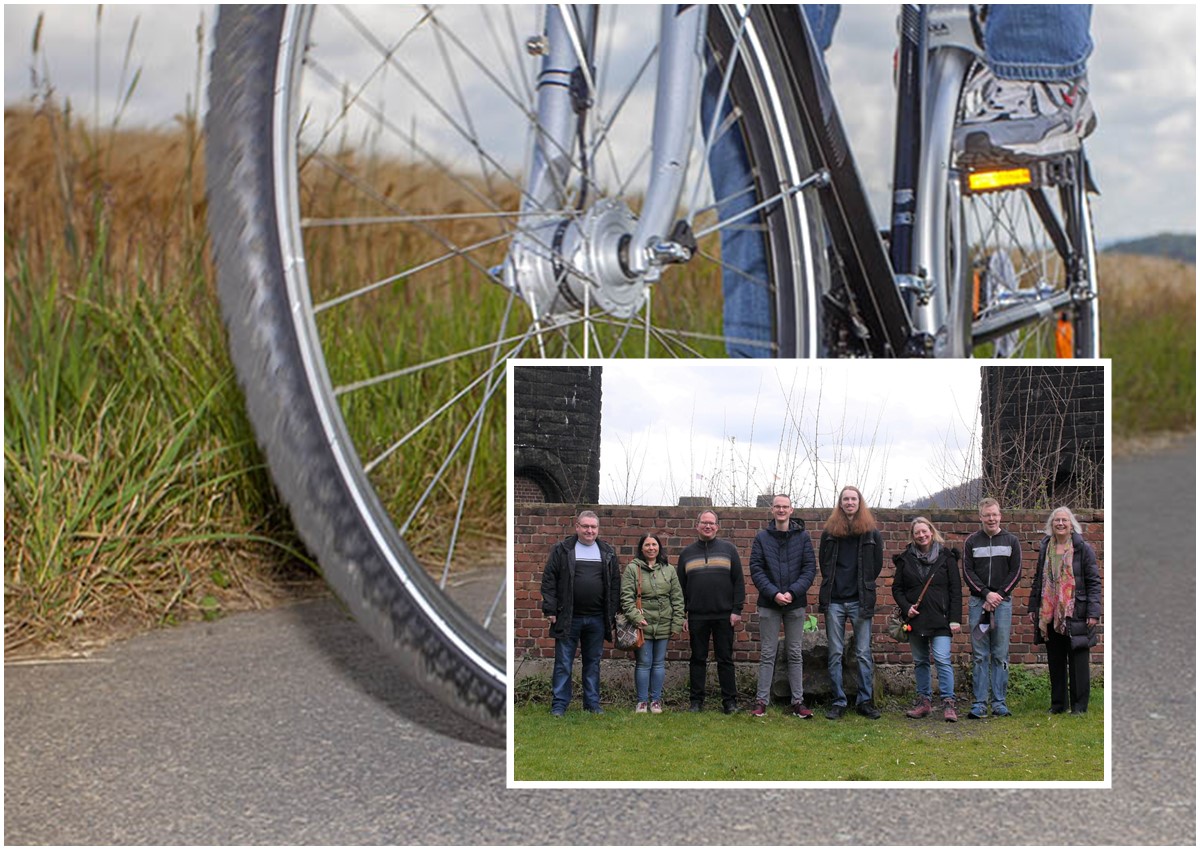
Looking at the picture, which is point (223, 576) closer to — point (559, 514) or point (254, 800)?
point (254, 800)

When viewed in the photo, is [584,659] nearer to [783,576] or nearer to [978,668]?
[783,576]

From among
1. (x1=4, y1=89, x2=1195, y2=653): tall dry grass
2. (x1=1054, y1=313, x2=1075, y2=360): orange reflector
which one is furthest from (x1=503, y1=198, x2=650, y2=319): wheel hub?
(x1=1054, y1=313, x2=1075, y2=360): orange reflector

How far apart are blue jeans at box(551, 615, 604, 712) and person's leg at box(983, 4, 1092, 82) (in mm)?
1219

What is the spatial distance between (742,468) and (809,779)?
25 cm

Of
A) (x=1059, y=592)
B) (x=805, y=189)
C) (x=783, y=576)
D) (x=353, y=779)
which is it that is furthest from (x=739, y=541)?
(x=805, y=189)

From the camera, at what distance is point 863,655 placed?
1.12 m

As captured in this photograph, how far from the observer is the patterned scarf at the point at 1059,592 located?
44.3 inches

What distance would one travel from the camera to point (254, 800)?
168 centimetres

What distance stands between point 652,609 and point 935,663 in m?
0.23

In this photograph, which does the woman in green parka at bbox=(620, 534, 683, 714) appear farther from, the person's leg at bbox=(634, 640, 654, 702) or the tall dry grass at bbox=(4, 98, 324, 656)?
the tall dry grass at bbox=(4, 98, 324, 656)

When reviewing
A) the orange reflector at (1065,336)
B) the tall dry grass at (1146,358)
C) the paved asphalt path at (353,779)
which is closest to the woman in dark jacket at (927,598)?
the paved asphalt path at (353,779)

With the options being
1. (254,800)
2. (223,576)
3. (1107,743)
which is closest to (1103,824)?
(1107,743)

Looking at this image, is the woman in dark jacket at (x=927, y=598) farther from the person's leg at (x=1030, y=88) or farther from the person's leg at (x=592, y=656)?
the person's leg at (x=1030, y=88)

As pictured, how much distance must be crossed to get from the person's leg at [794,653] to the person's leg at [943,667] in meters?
0.10
